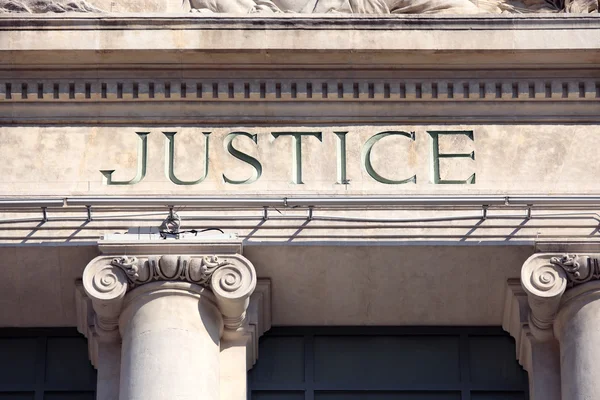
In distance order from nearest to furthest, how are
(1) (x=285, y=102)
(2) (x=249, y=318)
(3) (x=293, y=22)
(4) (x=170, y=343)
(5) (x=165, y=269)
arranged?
(4) (x=170, y=343) < (5) (x=165, y=269) < (2) (x=249, y=318) < (3) (x=293, y=22) < (1) (x=285, y=102)

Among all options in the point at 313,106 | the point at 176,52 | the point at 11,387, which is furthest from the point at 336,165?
the point at 11,387

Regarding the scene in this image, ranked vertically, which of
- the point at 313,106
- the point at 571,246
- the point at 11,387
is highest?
the point at 313,106

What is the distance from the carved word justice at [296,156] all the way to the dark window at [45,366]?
205 cm

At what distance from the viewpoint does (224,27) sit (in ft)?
77.9

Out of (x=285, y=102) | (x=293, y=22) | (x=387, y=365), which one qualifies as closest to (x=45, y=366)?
(x=387, y=365)

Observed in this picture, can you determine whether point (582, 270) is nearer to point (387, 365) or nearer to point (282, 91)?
point (387, 365)

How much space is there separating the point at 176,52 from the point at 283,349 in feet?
11.9

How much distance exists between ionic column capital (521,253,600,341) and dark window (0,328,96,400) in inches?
203

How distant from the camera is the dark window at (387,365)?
2358cm

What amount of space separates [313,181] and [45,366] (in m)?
3.79

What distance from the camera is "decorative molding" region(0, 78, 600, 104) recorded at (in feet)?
78.1

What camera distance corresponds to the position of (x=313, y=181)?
76.8 feet

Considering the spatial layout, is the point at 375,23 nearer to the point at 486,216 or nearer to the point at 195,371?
the point at 486,216

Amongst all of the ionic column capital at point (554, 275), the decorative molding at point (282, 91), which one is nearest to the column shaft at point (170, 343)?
the decorative molding at point (282, 91)
